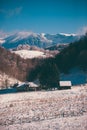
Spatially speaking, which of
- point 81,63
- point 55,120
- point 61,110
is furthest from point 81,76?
point 55,120

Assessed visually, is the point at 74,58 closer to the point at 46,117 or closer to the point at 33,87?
the point at 33,87

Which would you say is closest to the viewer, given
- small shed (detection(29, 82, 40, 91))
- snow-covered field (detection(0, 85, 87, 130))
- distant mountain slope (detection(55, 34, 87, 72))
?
snow-covered field (detection(0, 85, 87, 130))

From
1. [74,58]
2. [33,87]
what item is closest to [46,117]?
[33,87]

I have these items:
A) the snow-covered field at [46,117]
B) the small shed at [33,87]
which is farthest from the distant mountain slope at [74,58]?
the snow-covered field at [46,117]

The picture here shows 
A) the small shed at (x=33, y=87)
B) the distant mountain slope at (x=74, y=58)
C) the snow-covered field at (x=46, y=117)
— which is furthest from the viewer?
the distant mountain slope at (x=74, y=58)

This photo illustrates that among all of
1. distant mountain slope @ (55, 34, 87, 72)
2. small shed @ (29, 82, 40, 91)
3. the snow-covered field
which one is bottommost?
the snow-covered field

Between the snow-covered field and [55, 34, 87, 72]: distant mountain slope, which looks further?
[55, 34, 87, 72]: distant mountain slope

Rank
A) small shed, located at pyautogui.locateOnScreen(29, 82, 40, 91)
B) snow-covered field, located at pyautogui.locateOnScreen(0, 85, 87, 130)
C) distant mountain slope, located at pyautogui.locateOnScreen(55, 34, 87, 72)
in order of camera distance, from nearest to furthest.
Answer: snow-covered field, located at pyautogui.locateOnScreen(0, 85, 87, 130)
small shed, located at pyautogui.locateOnScreen(29, 82, 40, 91)
distant mountain slope, located at pyautogui.locateOnScreen(55, 34, 87, 72)

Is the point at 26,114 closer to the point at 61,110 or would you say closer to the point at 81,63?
the point at 61,110

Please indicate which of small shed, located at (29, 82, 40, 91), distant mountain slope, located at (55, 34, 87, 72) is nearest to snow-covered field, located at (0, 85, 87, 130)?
small shed, located at (29, 82, 40, 91)

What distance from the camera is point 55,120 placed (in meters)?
42.7

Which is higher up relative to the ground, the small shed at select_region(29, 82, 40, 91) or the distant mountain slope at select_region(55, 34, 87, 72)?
the distant mountain slope at select_region(55, 34, 87, 72)

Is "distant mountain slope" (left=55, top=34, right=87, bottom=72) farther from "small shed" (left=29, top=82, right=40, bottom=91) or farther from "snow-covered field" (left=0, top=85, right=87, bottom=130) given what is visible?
"snow-covered field" (left=0, top=85, right=87, bottom=130)

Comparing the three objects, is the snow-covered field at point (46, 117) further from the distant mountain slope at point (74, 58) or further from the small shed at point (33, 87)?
the distant mountain slope at point (74, 58)
